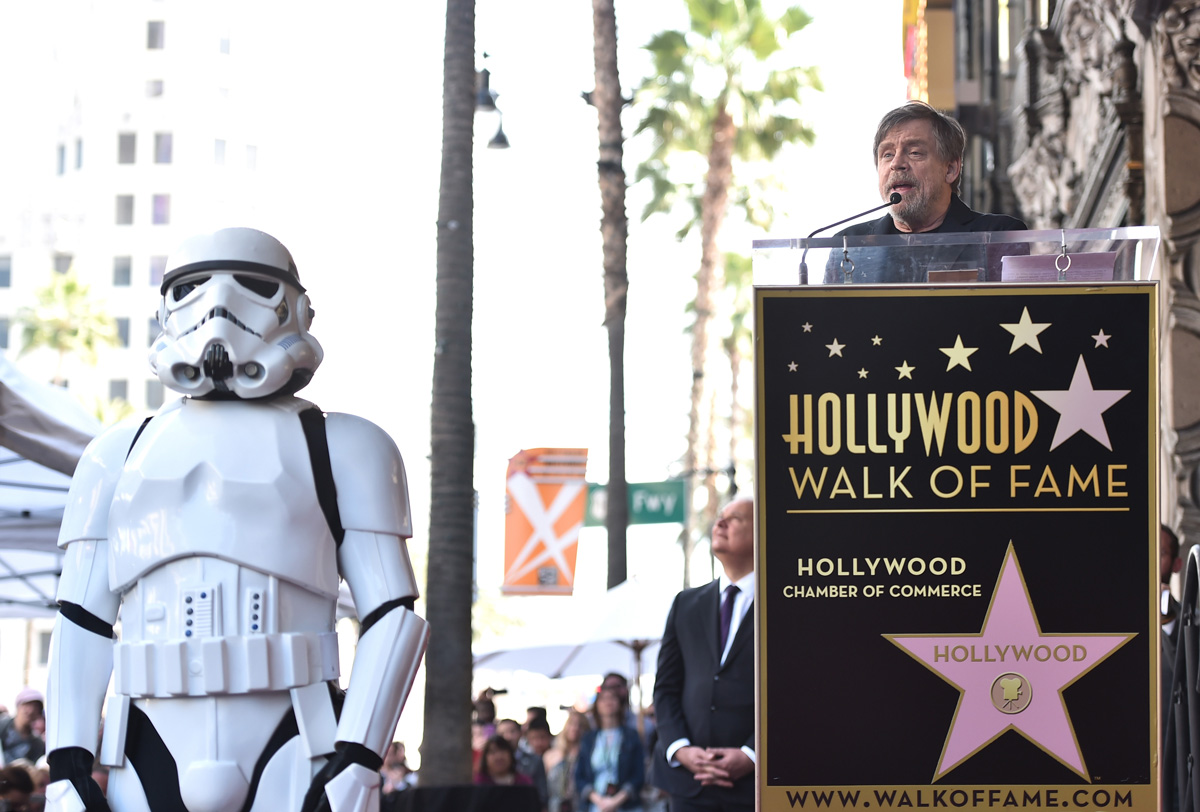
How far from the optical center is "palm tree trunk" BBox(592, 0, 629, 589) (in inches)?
842

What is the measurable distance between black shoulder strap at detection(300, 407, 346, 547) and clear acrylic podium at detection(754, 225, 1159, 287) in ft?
6.88

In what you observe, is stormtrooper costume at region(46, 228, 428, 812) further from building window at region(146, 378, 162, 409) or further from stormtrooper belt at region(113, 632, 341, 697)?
building window at region(146, 378, 162, 409)

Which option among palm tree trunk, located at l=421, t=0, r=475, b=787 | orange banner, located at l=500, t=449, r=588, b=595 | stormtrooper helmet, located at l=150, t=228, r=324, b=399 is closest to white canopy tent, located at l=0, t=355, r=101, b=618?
palm tree trunk, located at l=421, t=0, r=475, b=787

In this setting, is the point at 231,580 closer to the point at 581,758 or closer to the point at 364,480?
the point at 364,480

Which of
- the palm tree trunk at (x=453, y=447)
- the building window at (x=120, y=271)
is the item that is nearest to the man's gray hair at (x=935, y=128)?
the palm tree trunk at (x=453, y=447)

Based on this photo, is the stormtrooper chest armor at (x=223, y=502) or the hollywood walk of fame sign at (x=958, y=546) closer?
the hollywood walk of fame sign at (x=958, y=546)

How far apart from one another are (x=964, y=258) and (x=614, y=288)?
60.1 ft

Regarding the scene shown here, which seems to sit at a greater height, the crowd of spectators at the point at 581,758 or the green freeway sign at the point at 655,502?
the green freeway sign at the point at 655,502

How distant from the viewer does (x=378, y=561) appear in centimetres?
484

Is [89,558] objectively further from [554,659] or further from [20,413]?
[554,659]

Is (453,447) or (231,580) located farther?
(453,447)

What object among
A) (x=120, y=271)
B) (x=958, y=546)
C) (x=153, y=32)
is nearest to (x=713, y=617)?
(x=958, y=546)

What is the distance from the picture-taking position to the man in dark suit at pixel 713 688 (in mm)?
5875

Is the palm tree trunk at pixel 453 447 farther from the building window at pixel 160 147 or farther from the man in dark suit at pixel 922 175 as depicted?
the building window at pixel 160 147
